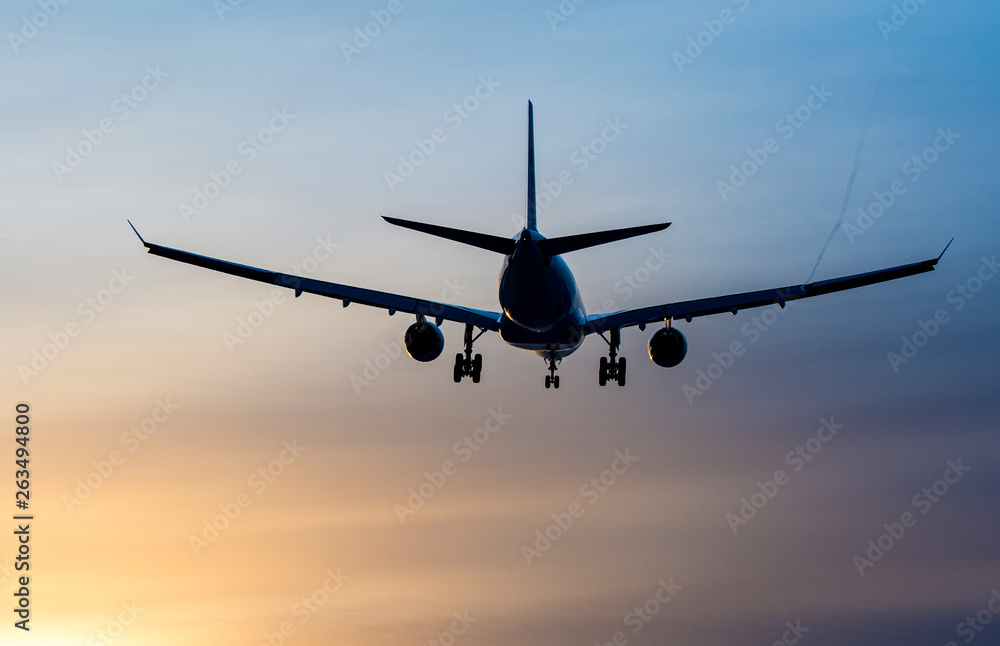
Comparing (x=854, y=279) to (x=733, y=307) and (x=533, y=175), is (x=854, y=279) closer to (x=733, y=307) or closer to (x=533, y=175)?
(x=733, y=307)

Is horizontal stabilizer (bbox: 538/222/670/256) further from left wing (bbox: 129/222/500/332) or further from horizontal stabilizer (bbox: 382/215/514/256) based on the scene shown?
left wing (bbox: 129/222/500/332)

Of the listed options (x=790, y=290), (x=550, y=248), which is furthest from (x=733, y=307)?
(x=550, y=248)

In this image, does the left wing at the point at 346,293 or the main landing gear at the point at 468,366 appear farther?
the main landing gear at the point at 468,366

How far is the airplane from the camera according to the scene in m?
46.8

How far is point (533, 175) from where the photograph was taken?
6038 centimetres

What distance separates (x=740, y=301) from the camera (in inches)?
2101

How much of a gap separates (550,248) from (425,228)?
196 inches

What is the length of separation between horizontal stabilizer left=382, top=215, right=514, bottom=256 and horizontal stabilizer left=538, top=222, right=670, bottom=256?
4.68ft

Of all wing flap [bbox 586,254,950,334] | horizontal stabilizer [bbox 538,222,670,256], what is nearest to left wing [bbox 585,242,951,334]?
wing flap [bbox 586,254,950,334]

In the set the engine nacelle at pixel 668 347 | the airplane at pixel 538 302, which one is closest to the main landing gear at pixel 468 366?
the airplane at pixel 538 302

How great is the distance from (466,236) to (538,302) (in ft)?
12.7

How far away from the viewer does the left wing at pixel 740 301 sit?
50.4 metres

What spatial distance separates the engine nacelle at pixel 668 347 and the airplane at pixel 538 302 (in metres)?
0.04

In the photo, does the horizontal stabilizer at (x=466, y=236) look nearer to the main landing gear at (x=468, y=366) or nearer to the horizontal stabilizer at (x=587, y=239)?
the horizontal stabilizer at (x=587, y=239)
